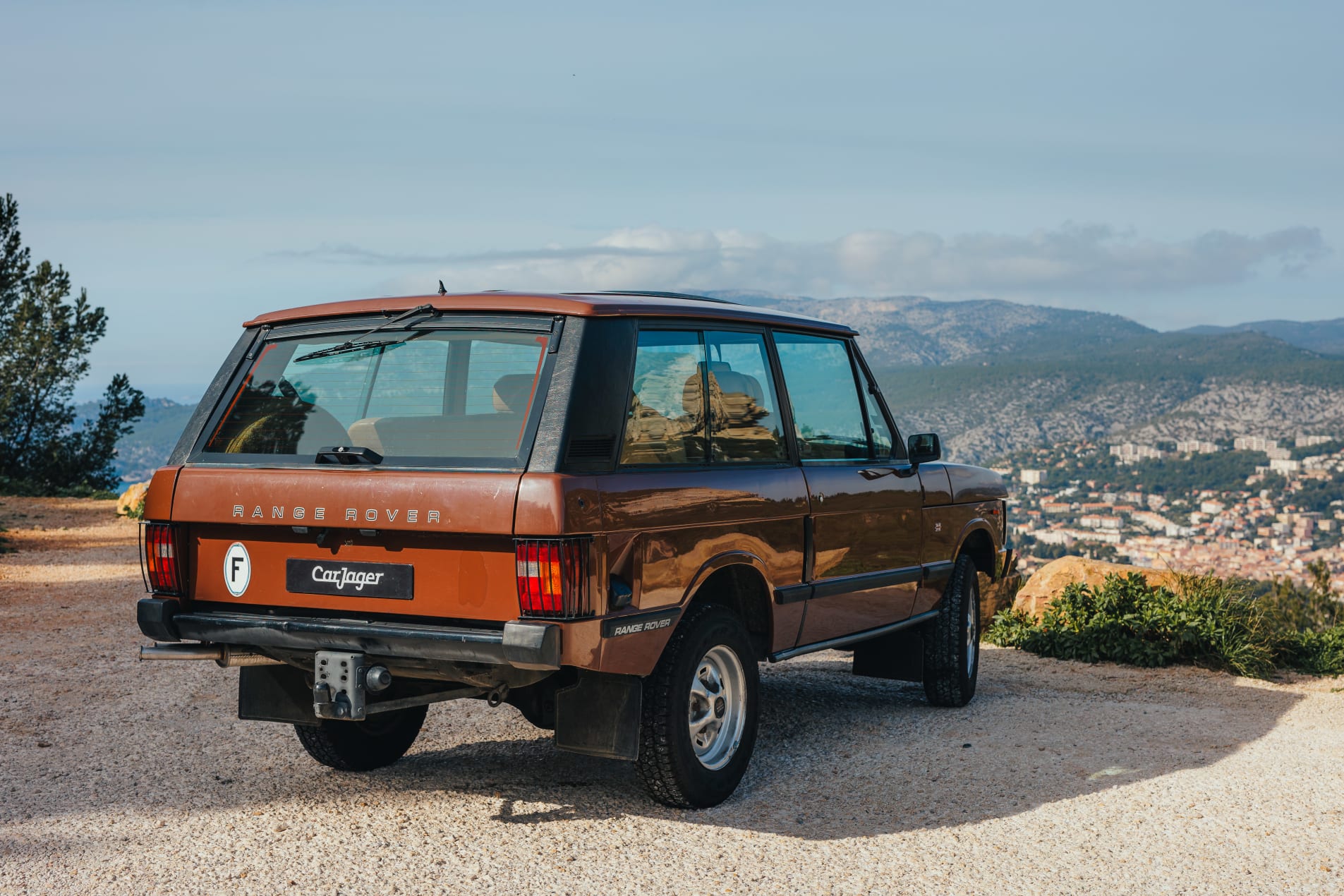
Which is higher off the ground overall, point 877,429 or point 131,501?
point 877,429

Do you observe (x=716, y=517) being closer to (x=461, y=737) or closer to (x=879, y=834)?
(x=879, y=834)

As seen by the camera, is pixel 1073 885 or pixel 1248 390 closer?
pixel 1073 885

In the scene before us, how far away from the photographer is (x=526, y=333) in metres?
4.78

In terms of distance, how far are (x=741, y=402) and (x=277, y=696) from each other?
7.77 ft

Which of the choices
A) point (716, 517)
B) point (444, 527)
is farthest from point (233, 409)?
point (716, 517)

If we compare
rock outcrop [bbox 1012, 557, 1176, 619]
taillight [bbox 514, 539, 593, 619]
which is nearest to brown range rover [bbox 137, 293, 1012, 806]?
taillight [bbox 514, 539, 593, 619]

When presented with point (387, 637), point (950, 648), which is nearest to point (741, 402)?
point (387, 637)

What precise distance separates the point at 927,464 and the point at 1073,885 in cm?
319

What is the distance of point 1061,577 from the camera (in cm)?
1165

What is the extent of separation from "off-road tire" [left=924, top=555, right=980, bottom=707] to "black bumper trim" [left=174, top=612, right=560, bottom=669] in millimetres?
3744

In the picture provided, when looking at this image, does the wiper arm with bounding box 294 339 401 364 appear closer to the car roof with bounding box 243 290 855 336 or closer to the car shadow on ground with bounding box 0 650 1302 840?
the car roof with bounding box 243 290 855 336

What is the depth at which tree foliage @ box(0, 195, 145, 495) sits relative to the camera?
27.7m

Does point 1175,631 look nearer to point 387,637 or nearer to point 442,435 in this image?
point 442,435

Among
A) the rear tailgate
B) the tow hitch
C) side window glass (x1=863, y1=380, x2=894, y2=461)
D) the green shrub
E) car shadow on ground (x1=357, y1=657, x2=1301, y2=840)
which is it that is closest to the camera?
the rear tailgate
